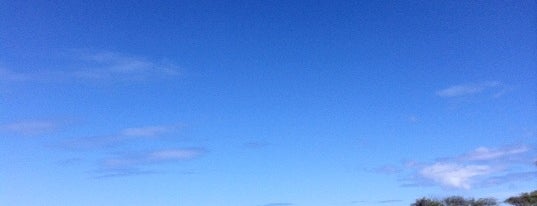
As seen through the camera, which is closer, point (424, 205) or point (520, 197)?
point (520, 197)

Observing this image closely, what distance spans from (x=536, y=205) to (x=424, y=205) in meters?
23.0

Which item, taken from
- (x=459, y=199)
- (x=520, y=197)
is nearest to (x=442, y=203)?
(x=459, y=199)

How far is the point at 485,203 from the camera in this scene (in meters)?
144

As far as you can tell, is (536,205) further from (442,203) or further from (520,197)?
(442,203)

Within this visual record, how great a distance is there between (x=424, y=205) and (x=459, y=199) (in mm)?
10762

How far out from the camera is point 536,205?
406ft

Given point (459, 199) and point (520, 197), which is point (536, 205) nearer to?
point (520, 197)

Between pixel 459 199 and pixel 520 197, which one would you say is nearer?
pixel 520 197

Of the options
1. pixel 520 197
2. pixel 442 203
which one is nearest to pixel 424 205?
pixel 442 203

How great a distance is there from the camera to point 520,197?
126000mm

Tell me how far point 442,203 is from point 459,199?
4.54 meters

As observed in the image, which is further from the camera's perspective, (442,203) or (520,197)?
(442,203)

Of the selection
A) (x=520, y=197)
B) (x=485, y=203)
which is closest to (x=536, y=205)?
(x=520, y=197)

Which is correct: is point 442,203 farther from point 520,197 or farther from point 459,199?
point 520,197
